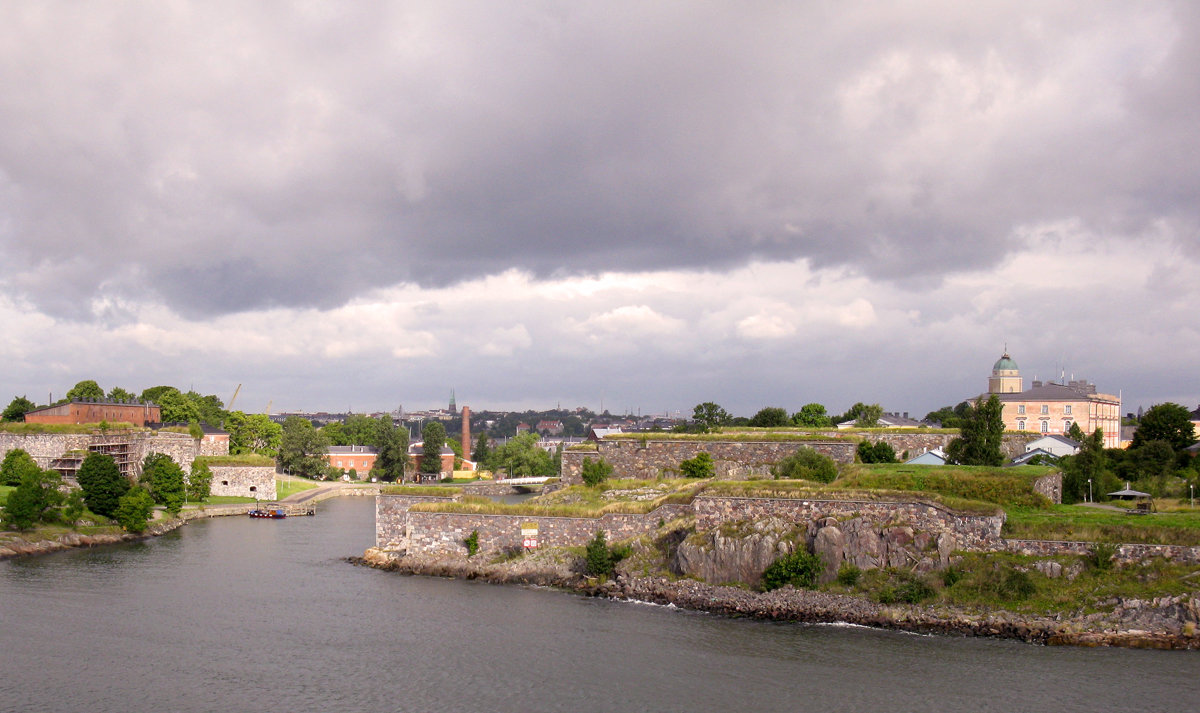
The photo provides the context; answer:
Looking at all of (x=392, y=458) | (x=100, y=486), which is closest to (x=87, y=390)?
(x=392, y=458)

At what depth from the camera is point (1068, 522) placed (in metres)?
30.4

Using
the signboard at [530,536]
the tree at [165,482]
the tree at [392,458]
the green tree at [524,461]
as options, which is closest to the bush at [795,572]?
the signboard at [530,536]

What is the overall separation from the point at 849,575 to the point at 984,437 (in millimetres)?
13220

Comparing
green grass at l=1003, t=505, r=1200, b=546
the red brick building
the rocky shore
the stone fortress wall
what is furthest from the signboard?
the red brick building

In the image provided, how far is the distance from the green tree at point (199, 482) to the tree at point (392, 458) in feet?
117

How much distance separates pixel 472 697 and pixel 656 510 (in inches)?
602

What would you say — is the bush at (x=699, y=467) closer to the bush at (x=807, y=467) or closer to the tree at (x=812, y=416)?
the bush at (x=807, y=467)

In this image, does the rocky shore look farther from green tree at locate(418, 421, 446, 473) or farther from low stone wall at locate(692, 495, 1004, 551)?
green tree at locate(418, 421, 446, 473)

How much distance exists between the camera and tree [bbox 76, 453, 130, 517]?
Answer: 52.3 meters

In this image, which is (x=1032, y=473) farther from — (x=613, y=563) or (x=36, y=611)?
(x=36, y=611)

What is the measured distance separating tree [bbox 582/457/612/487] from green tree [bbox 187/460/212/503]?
1437 inches

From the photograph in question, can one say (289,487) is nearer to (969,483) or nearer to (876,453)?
(876,453)

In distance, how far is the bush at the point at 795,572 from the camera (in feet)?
103

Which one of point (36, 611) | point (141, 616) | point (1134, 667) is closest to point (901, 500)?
point (1134, 667)
